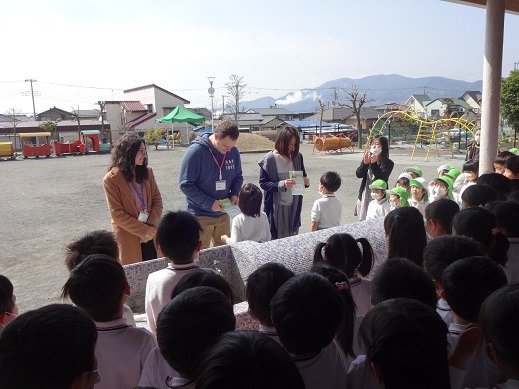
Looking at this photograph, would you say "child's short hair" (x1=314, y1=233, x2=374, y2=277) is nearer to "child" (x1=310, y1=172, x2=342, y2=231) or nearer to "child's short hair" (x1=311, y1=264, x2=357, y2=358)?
"child's short hair" (x1=311, y1=264, x2=357, y2=358)

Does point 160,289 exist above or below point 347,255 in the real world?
below

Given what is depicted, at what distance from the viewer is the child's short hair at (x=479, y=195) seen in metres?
3.71

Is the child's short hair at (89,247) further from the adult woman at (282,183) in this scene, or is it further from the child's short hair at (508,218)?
the child's short hair at (508,218)

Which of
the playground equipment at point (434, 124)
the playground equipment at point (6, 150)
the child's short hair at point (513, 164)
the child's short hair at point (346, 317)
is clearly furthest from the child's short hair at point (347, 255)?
the playground equipment at point (6, 150)

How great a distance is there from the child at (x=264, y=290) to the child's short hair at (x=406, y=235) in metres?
1.06

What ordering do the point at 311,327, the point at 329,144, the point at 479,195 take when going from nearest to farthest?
the point at 311,327, the point at 479,195, the point at 329,144

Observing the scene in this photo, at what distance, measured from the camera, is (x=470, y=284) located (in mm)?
1883

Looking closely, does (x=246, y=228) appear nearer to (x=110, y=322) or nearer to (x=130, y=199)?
(x=130, y=199)

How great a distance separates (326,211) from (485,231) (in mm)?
2024

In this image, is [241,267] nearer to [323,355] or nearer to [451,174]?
[323,355]

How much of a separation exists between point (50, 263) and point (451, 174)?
18.3ft

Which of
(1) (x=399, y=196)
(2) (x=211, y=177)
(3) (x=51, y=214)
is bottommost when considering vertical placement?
(3) (x=51, y=214)

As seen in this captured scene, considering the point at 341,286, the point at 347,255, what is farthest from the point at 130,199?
the point at 341,286

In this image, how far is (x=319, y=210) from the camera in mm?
4688
